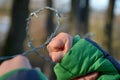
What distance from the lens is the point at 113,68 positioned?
4.76ft

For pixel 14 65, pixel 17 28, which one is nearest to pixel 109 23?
pixel 17 28

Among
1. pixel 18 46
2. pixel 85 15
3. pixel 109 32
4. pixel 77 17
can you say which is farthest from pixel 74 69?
pixel 109 32

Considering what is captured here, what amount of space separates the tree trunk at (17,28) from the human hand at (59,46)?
4.85 m

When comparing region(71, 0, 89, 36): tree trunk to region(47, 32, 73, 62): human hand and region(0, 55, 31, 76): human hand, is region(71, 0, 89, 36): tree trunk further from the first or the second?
region(0, 55, 31, 76): human hand

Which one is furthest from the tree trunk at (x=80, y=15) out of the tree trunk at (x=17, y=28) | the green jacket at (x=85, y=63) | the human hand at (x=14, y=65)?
the human hand at (x=14, y=65)

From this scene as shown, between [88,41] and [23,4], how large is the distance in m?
5.05

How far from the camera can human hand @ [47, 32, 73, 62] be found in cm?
136

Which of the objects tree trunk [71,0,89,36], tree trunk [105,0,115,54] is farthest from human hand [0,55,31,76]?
tree trunk [105,0,115,54]

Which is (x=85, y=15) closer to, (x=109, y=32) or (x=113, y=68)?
(x=109, y=32)

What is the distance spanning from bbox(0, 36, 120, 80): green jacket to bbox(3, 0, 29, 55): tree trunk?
4.80 m

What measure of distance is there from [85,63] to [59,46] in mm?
109

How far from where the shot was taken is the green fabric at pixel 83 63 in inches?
54.8

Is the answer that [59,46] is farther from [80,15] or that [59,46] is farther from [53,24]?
[53,24]

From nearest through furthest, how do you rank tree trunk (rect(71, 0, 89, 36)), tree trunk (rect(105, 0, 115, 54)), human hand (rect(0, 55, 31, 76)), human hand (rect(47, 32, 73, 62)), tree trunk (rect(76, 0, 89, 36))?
human hand (rect(0, 55, 31, 76)) < human hand (rect(47, 32, 73, 62)) < tree trunk (rect(71, 0, 89, 36)) < tree trunk (rect(76, 0, 89, 36)) < tree trunk (rect(105, 0, 115, 54))
